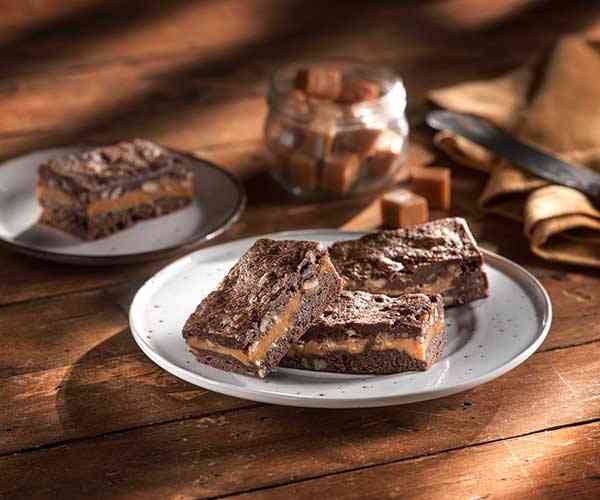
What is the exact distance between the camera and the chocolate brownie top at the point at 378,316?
62.2 inches

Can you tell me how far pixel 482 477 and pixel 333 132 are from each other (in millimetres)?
970

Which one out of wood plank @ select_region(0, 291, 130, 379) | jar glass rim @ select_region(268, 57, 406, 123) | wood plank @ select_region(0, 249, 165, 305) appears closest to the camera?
wood plank @ select_region(0, 291, 130, 379)

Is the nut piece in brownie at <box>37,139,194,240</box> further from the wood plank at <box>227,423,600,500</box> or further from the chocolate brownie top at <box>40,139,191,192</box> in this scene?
the wood plank at <box>227,423,600,500</box>

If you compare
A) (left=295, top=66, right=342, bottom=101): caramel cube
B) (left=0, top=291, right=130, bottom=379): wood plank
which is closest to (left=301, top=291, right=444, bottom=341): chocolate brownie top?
(left=0, top=291, right=130, bottom=379): wood plank

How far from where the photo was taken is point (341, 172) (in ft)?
7.46

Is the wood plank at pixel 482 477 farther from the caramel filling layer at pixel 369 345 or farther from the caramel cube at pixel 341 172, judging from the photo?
the caramel cube at pixel 341 172

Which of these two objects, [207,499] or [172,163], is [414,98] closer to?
[172,163]

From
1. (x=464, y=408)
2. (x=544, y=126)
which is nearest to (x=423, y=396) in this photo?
(x=464, y=408)

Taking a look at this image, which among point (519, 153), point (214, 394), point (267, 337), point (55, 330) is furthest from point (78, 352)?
point (519, 153)

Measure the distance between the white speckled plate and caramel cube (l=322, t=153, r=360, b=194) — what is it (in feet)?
1.09

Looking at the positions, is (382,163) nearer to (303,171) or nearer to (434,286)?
(303,171)

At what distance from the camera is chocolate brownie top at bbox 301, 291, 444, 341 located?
158cm

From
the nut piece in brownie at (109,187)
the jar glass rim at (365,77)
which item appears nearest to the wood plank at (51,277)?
the nut piece in brownie at (109,187)

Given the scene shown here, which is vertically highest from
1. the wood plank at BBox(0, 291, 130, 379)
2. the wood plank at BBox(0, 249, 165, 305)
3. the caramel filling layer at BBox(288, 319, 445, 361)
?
the caramel filling layer at BBox(288, 319, 445, 361)
